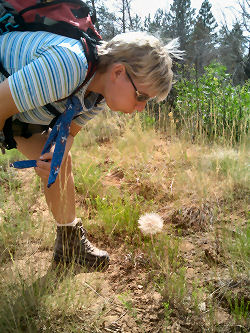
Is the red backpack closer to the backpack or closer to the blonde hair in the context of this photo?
the backpack

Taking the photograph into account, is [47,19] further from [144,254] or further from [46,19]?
[144,254]

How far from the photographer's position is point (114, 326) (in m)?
1.41

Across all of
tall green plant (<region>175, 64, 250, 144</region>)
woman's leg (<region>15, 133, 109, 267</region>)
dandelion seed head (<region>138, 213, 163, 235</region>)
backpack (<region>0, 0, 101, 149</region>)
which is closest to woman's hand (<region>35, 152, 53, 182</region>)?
woman's leg (<region>15, 133, 109, 267</region>)

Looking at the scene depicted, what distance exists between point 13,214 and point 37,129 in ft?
2.90

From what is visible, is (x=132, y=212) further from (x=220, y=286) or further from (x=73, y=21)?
(x=73, y=21)

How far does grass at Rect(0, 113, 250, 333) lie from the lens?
139 centimetres

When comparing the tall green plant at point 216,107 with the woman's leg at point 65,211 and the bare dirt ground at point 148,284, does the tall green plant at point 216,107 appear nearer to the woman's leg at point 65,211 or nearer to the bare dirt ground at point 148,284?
the bare dirt ground at point 148,284

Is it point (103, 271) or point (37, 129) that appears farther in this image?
point (103, 271)

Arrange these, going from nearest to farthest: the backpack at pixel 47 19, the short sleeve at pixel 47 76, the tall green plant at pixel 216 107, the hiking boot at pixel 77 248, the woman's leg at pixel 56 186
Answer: the short sleeve at pixel 47 76, the backpack at pixel 47 19, the woman's leg at pixel 56 186, the hiking boot at pixel 77 248, the tall green plant at pixel 216 107

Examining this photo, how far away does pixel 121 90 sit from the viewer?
1430mm

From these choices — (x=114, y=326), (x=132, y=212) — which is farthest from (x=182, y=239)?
(x=114, y=326)

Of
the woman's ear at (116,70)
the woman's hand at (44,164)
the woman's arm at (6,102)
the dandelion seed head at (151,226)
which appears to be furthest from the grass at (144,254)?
the woman's ear at (116,70)

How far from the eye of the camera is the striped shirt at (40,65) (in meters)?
1.07

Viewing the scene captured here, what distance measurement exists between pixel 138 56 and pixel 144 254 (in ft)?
3.90
